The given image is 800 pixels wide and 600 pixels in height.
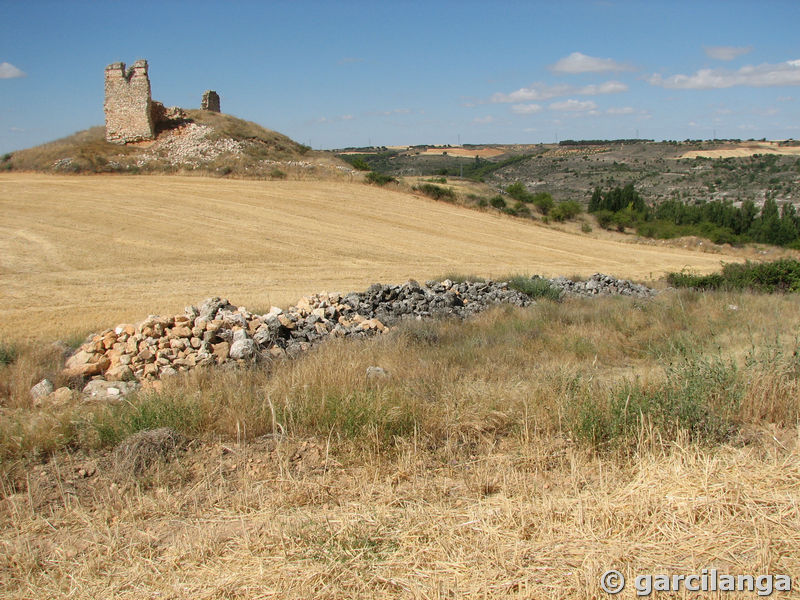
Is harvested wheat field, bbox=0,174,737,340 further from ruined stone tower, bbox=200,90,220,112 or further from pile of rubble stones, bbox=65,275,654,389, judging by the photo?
ruined stone tower, bbox=200,90,220,112

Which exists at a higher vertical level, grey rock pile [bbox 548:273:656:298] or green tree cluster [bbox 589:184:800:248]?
green tree cluster [bbox 589:184:800:248]

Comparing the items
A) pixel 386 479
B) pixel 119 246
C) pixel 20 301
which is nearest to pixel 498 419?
pixel 386 479

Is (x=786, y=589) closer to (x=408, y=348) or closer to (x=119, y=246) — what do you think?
(x=408, y=348)

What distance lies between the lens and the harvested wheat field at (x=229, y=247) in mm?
15211

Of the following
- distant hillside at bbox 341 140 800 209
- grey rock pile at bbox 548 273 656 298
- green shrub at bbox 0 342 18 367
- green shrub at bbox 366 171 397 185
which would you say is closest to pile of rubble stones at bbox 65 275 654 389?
green shrub at bbox 0 342 18 367

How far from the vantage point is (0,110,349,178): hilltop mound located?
3706 cm

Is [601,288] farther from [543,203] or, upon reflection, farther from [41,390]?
[543,203]

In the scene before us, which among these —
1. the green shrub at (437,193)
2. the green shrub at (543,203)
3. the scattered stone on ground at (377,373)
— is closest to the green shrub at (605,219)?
the green shrub at (543,203)

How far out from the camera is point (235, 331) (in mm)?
8695

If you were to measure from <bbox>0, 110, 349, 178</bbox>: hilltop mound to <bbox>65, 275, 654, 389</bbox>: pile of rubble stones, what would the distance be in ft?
97.4

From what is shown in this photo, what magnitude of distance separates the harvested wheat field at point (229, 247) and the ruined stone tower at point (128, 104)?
20.6ft

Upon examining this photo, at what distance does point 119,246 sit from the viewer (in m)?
21.3

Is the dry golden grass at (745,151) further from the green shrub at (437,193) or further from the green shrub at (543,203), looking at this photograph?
the green shrub at (437,193)

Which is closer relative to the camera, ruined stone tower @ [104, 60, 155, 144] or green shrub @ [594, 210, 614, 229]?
ruined stone tower @ [104, 60, 155, 144]
